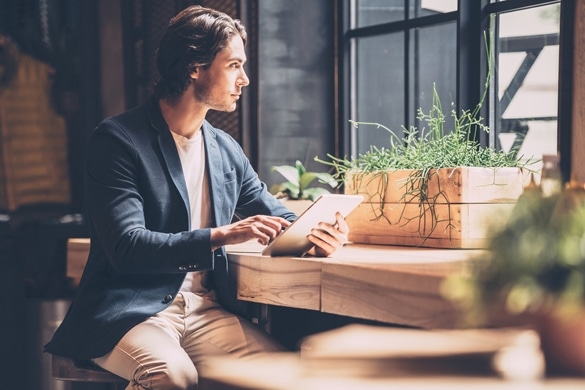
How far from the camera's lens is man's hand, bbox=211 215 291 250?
7.10ft

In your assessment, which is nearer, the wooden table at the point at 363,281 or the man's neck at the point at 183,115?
the wooden table at the point at 363,281

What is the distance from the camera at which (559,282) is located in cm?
90

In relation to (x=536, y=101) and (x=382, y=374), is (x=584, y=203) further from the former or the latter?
(x=536, y=101)

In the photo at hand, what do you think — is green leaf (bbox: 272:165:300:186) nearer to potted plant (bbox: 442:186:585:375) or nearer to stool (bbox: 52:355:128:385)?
stool (bbox: 52:355:128:385)

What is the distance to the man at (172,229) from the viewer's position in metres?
2.13

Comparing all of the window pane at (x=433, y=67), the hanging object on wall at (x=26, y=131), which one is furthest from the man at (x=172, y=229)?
the hanging object on wall at (x=26, y=131)

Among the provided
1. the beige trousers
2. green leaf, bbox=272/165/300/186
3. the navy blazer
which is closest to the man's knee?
the beige trousers

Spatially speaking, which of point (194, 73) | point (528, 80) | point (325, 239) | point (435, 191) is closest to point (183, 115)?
point (194, 73)

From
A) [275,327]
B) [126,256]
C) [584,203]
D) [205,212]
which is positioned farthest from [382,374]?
[275,327]

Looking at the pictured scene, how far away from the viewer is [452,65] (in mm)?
3387

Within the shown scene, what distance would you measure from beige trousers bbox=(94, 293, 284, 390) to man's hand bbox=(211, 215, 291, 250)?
0.24 metres

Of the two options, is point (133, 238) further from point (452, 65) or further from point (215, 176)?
point (452, 65)

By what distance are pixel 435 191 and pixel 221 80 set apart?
70 cm

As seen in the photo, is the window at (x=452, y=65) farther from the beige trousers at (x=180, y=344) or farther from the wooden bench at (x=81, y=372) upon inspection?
the wooden bench at (x=81, y=372)
